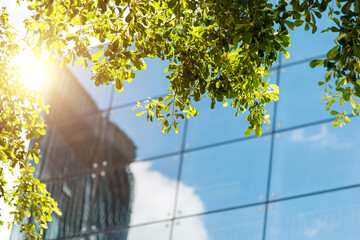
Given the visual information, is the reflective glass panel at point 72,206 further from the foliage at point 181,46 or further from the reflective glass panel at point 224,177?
the foliage at point 181,46

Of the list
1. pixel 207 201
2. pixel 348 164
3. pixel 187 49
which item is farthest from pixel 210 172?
pixel 187 49

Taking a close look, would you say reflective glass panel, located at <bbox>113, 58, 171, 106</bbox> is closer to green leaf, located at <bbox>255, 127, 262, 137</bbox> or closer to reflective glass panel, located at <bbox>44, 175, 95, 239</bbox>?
reflective glass panel, located at <bbox>44, 175, 95, 239</bbox>

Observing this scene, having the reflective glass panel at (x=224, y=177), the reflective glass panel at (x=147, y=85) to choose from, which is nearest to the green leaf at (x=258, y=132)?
the reflective glass panel at (x=224, y=177)

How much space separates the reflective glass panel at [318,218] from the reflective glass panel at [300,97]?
5.62ft

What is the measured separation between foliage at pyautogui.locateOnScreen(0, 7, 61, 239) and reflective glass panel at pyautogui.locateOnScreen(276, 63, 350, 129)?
20.6 ft

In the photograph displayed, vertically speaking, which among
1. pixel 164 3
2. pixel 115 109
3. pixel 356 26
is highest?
pixel 115 109

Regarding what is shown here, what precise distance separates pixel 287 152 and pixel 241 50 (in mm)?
7174

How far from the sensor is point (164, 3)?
23.0ft

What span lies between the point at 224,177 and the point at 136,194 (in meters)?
2.12

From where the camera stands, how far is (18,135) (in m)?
8.46

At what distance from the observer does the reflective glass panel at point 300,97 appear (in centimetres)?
1355

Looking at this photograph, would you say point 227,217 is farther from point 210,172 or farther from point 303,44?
point 303,44

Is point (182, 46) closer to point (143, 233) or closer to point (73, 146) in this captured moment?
point (143, 233)

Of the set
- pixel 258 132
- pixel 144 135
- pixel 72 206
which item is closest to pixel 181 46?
pixel 258 132
